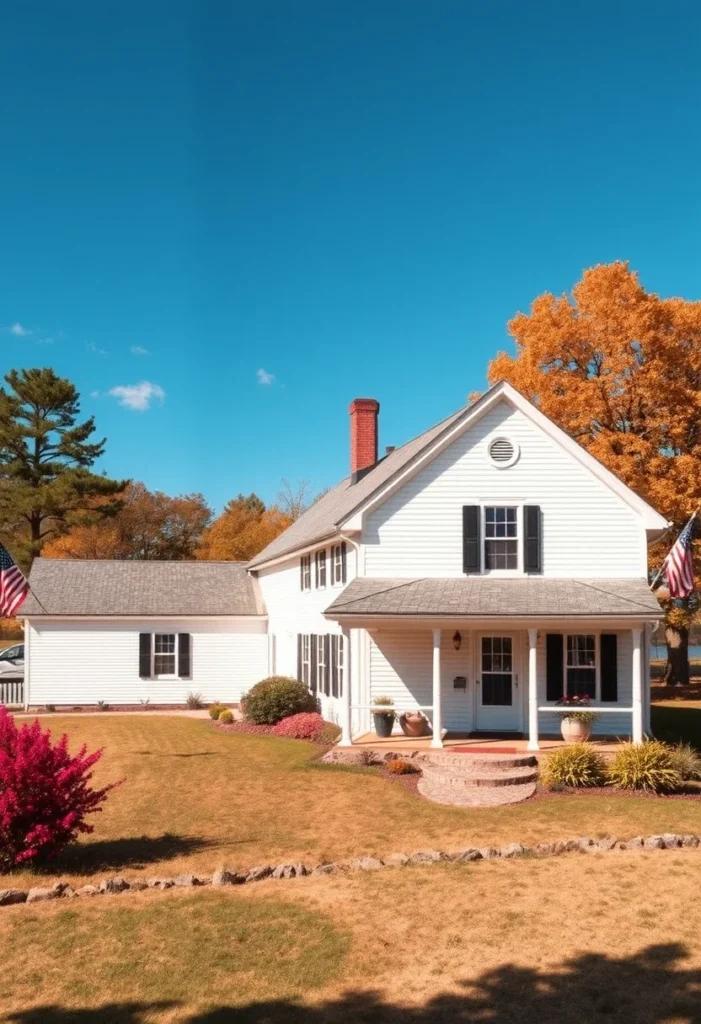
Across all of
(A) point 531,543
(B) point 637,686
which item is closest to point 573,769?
(B) point 637,686

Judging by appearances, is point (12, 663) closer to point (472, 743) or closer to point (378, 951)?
point (472, 743)

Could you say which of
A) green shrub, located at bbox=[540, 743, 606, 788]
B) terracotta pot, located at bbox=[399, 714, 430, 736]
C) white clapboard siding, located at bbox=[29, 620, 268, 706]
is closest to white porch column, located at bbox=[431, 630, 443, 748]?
terracotta pot, located at bbox=[399, 714, 430, 736]

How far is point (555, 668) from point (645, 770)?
178 inches

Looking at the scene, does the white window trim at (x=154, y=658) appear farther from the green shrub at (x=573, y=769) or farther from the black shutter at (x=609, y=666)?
the green shrub at (x=573, y=769)

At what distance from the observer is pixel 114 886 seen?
10.4 meters

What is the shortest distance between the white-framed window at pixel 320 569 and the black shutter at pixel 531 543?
6246 mm

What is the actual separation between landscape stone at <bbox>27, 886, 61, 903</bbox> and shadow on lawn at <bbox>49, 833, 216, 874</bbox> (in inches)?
44.4

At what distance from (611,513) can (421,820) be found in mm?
9647

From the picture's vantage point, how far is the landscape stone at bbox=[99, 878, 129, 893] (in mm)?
10328

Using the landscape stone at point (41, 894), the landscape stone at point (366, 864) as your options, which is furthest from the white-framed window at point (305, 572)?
the landscape stone at point (41, 894)

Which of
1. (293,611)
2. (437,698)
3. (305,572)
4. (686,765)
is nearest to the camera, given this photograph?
(686,765)

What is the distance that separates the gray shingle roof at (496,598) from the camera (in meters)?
18.5

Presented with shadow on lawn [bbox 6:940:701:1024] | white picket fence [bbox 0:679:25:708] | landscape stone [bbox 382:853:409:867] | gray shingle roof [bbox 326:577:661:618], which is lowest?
white picket fence [bbox 0:679:25:708]

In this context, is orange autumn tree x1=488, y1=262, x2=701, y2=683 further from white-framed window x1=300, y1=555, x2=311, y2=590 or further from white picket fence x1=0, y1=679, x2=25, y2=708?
white picket fence x1=0, y1=679, x2=25, y2=708
